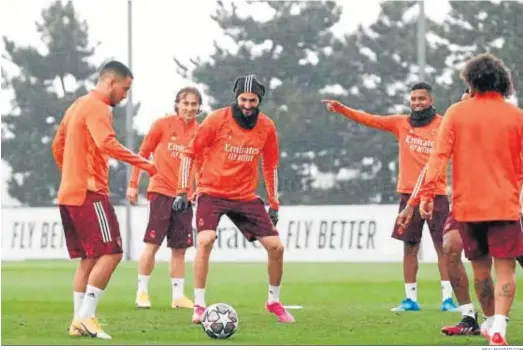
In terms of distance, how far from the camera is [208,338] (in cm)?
1055

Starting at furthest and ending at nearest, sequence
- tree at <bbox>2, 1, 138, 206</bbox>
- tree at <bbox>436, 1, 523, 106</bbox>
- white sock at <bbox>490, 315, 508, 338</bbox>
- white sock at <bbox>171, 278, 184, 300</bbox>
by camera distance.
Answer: tree at <bbox>2, 1, 138, 206</bbox> < tree at <bbox>436, 1, 523, 106</bbox> < white sock at <bbox>171, 278, 184, 300</bbox> < white sock at <bbox>490, 315, 508, 338</bbox>

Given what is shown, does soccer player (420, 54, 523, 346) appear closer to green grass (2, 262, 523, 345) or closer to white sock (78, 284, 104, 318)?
green grass (2, 262, 523, 345)

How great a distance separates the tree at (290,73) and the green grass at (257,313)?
11.0 meters

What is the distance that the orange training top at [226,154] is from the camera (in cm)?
1206

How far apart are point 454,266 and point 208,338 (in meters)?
2.14

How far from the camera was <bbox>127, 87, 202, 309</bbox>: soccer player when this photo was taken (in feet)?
46.7

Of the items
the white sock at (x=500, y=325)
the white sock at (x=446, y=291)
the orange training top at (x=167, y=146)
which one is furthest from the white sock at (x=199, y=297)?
the white sock at (x=500, y=325)

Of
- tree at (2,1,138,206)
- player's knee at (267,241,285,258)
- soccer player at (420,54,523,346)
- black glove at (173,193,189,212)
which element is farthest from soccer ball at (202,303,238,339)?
tree at (2,1,138,206)

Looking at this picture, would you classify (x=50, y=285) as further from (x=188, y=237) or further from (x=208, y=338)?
(x=208, y=338)

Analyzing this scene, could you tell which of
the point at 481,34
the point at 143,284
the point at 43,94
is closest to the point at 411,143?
the point at 143,284

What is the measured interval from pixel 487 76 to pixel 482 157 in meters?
0.60

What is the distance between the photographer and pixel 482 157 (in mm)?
9570

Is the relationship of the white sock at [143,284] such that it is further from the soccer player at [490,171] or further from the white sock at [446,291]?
the soccer player at [490,171]

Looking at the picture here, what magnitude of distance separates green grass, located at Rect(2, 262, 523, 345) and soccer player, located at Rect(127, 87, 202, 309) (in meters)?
0.40
